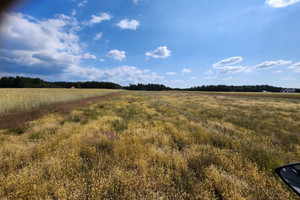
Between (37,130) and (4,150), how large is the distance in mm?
1830

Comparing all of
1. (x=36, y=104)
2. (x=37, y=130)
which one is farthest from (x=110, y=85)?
(x=37, y=130)

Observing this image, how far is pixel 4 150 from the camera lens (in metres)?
3.03

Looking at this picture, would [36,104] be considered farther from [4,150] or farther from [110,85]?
[110,85]

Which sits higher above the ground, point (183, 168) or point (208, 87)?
point (208, 87)

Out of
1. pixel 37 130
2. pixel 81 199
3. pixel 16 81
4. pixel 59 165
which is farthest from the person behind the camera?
pixel 16 81

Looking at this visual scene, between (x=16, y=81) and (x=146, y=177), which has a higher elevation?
(x=16, y=81)

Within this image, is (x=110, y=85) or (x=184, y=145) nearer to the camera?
(x=184, y=145)

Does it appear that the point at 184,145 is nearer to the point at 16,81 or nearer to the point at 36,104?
the point at 36,104

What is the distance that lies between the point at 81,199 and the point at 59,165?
125 centimetres

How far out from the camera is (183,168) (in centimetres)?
259

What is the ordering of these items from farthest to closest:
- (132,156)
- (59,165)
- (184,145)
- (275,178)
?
(184,145), (132,156), (59,165), (275,178)

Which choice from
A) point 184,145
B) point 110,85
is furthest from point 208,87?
point 184,145

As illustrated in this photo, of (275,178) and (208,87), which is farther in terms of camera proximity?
(208,87)

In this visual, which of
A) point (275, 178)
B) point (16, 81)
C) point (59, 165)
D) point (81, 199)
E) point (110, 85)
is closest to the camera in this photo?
point (81, 199)
